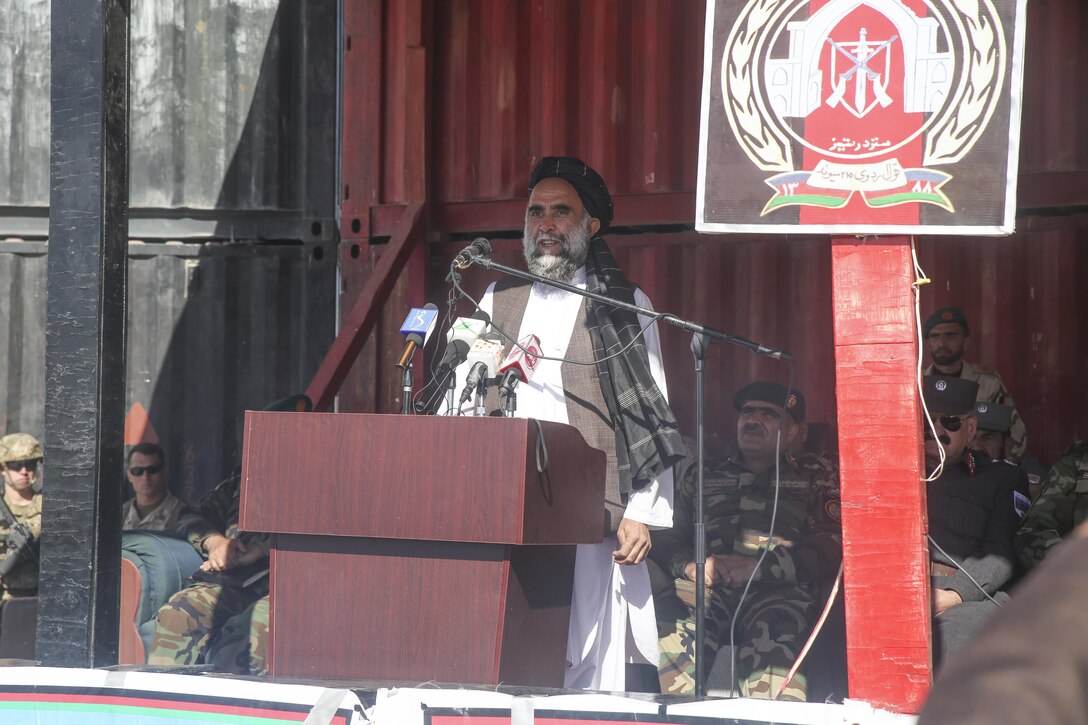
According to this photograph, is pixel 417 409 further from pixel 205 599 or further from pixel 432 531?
pixel 205 599

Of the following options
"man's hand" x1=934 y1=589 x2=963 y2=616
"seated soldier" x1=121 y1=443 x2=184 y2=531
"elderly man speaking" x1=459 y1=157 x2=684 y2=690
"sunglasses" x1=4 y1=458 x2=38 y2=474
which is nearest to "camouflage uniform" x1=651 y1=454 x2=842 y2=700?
"elderly man speaking" x1=459 y1=157 x2=684 y2=690

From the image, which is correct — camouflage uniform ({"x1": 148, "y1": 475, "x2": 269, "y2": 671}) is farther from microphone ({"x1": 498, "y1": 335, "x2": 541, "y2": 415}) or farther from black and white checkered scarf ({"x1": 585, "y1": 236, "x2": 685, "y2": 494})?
black and white checkered scarf ({"x1": 585, "y1": 236, "x2": 685, "y2": 494})

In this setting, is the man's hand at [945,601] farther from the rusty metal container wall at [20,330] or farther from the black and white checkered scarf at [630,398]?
the rusty metal container wall at [20,330]

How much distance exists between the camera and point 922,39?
290 centimetres

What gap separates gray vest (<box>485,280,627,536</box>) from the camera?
380 centimetres

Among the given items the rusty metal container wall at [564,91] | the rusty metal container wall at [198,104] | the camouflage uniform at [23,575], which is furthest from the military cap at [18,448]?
the rusty metal container wall at [564,91]

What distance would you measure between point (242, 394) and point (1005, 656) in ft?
19.8

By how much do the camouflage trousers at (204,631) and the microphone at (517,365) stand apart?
1626 mm

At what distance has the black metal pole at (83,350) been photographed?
3.43 m

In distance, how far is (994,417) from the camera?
4.98 metres

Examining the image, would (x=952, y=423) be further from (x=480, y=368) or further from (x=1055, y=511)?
(x=480, y=368)

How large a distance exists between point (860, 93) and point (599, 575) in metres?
1.73

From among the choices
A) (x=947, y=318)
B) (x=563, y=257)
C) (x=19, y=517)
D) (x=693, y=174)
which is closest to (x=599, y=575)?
(x=563, y=257)

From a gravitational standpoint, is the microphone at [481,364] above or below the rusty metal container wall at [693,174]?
below
